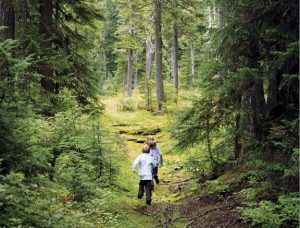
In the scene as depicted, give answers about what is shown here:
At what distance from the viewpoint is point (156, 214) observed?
8531 mm

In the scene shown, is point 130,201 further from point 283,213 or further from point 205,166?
point 283,213

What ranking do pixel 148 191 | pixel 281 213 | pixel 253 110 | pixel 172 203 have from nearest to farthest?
pixel 281 213, pixel 253 110, pixel 148 191, pixel 172 203

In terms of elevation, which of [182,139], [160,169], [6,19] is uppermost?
[6,19]

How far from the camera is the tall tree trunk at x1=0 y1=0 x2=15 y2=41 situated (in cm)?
1019

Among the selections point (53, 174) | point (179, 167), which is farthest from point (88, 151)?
point (179, 167)

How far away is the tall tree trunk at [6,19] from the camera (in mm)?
10188

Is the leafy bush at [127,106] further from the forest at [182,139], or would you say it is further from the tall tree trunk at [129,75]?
the forest at [182,139]

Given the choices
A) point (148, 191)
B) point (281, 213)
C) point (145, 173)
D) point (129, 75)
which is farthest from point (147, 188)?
point (129, 75)

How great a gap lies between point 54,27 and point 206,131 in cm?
692

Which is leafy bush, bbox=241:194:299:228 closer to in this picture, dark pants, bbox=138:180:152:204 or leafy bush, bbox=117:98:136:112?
dark pants, bbox=138:180:152:204

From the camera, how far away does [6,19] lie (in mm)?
10281

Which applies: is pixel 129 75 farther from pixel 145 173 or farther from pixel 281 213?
pixel 281 213

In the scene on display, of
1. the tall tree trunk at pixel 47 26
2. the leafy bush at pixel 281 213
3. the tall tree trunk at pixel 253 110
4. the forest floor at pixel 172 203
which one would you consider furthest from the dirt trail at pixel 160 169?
the tall tree trunk at pixel 47 26

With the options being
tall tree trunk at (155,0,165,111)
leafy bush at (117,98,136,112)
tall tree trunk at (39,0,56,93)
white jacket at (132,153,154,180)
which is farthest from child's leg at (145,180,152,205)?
leafy bush at (117,98,136,112)
